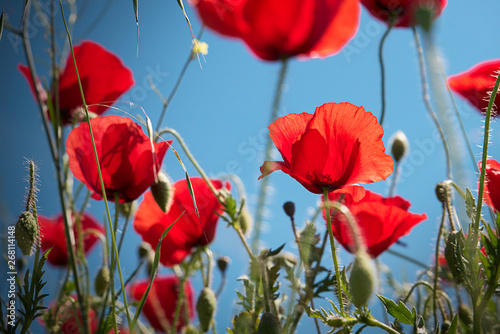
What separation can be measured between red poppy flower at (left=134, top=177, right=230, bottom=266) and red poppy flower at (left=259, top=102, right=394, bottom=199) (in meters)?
0.19

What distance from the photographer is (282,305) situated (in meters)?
0.59

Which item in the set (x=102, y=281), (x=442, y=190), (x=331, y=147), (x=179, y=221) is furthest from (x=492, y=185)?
(x=102, y=281)

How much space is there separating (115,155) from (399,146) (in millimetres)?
434

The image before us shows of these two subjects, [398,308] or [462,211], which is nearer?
[462,211]

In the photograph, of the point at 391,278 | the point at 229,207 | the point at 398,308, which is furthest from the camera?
the point at 391,278

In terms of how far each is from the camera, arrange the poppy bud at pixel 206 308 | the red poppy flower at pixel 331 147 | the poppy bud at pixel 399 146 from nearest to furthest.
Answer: the red poppy flower at pixel 331 147, the poppy bud at pixel 206 308, the poppy bud at pixel 399 146

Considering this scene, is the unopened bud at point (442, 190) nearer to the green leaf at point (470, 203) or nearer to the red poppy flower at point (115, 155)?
the green leaf at point (470, 203)

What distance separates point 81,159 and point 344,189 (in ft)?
1.01

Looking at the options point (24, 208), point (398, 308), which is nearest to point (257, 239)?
point (398, 308)

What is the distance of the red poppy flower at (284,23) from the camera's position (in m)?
0.48

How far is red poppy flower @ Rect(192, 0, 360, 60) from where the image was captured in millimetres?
477

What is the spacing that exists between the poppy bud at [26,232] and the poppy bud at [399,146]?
1.76ft

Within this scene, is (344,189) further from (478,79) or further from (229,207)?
(478,79)

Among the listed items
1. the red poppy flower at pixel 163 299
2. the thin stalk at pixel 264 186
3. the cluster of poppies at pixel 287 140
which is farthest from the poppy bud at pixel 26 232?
the red poppy flower at pixel 163 299
